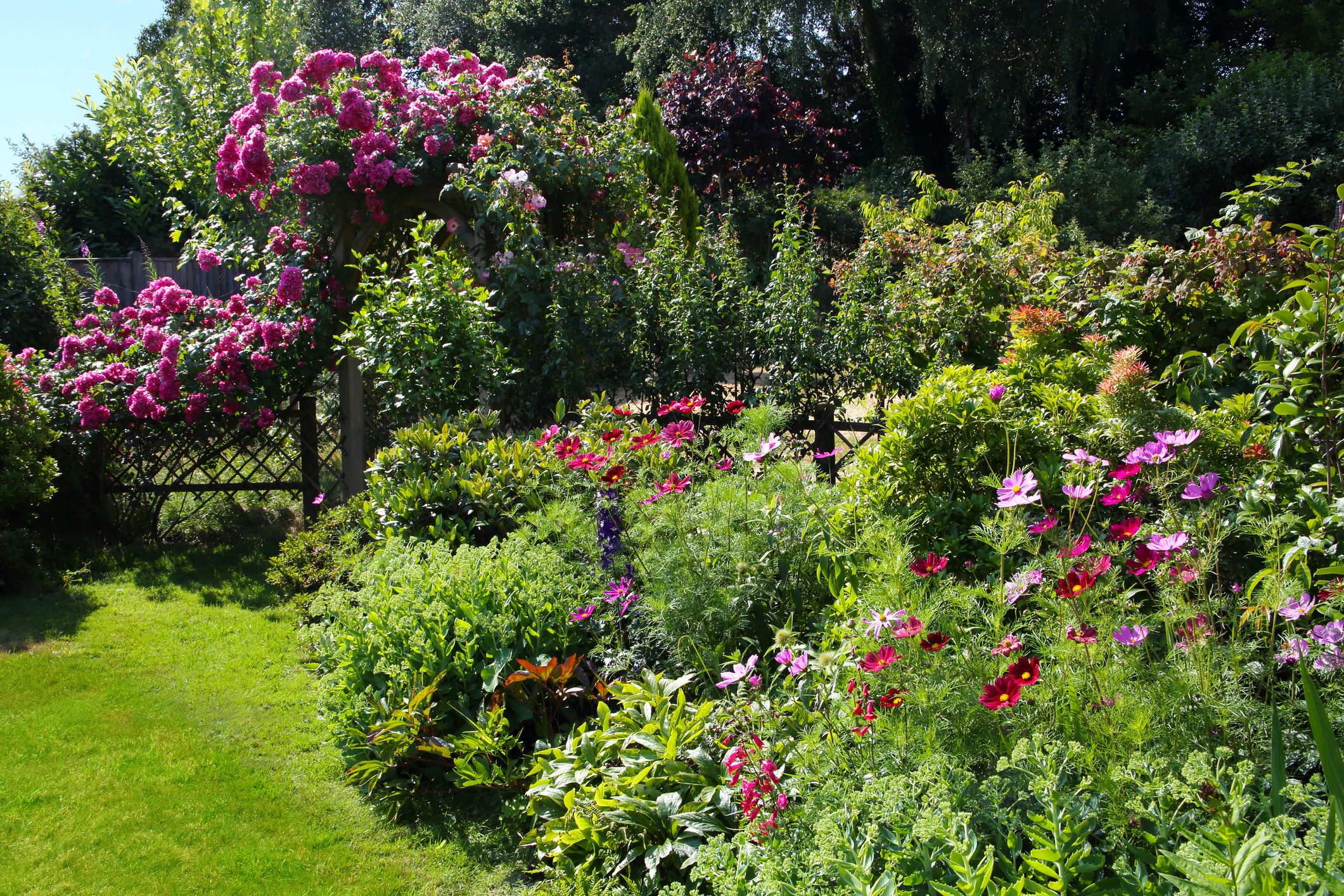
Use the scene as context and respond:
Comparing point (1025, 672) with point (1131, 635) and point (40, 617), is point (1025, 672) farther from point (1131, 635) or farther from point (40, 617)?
point (40, 617)

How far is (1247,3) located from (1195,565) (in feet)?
54.5

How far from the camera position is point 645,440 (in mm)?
3746

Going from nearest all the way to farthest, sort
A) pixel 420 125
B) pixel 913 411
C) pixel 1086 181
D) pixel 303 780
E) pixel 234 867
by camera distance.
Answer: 1. pixel 234 867
2. pixel 913 411
3. pixel 303 780
4. pixel 420 125
5. pixel 1086 181

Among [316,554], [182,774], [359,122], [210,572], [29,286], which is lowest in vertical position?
[182,774]

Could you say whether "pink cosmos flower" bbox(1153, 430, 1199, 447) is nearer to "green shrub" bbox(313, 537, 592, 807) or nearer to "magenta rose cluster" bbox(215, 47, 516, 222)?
"green shrub" bbox(313, 537, 592, 807)

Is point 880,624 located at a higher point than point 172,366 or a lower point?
lower

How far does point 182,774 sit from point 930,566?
2784 millimetres

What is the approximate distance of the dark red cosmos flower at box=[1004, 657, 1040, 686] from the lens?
1.60 meters

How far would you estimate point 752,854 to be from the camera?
183 cm

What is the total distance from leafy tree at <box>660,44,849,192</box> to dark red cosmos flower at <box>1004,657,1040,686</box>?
40.5ft

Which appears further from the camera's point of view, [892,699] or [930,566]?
[930,566]

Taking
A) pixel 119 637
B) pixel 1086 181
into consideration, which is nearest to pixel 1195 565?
pixel 119 637

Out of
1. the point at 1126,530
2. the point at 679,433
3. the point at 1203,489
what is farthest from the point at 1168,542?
the point at 679,433

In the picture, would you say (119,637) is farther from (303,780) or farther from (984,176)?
(984,176)
